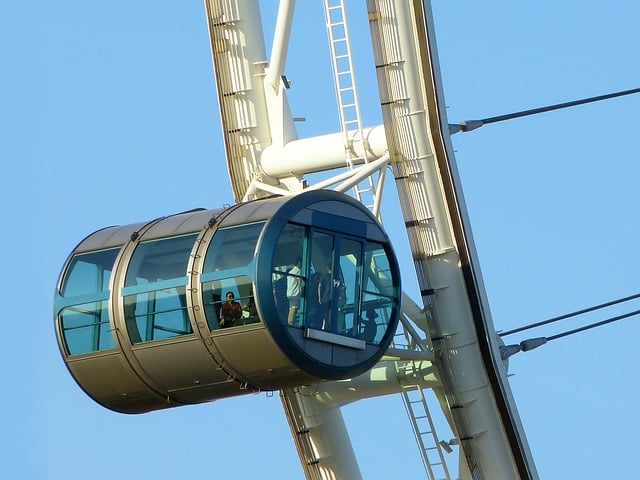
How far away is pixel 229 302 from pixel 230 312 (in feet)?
0.42

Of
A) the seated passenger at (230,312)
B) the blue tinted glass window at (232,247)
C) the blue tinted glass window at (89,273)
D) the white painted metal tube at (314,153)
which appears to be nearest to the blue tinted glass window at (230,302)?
the seated passenger at (230,312)

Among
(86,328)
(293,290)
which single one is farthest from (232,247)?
(86,328)

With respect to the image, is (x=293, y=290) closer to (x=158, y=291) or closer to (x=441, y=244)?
(x=158, y=291)

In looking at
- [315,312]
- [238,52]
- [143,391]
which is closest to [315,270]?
[315,312]

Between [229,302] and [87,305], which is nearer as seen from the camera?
[229,302]

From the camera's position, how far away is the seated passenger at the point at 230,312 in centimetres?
2911

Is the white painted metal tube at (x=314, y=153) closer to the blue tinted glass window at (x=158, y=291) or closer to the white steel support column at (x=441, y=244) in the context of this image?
the white steel support column at (x=441, y=244)

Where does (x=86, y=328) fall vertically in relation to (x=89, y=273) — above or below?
below

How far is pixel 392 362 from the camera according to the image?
111ft

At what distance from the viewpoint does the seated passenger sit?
29.1m

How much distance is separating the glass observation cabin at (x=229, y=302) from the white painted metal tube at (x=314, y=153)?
2.28 m

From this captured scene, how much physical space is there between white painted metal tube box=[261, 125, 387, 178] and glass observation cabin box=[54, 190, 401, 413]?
228cm

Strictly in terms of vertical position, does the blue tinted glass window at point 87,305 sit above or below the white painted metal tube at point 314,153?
below

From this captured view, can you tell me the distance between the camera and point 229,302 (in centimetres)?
2912
